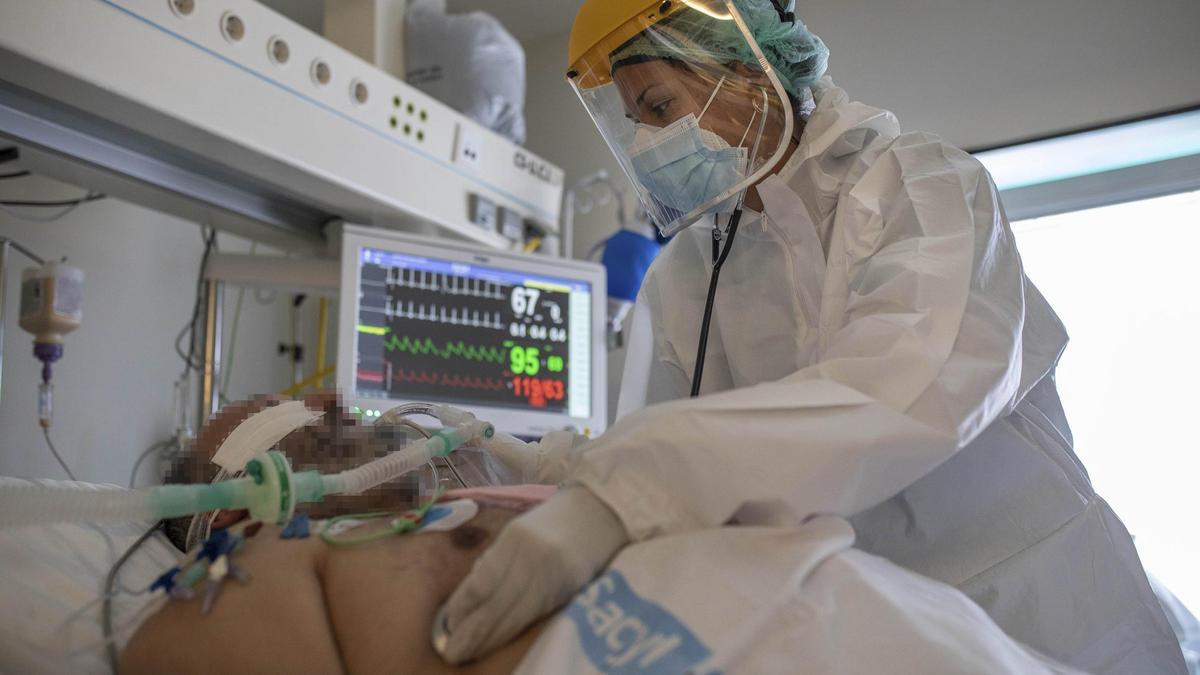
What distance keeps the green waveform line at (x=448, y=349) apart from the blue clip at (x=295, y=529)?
62.1 inches

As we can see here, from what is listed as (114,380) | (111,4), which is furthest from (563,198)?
(111,4)

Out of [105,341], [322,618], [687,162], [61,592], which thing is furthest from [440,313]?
[322,618]

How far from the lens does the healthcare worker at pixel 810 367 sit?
862 mm

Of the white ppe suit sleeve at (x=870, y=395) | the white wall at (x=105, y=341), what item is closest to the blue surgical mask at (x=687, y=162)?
the white ppe suit sleeve at (x=870, y=395)

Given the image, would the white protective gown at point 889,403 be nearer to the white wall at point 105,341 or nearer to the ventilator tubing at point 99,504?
the ventilator tubing at point 99,504

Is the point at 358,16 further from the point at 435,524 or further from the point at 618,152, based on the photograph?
the point at 435,524

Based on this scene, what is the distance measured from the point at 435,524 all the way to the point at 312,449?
1.42ft

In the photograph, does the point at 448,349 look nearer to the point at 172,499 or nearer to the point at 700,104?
the point at 700,104

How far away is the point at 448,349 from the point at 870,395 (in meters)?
1.74

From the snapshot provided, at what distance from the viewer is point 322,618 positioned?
86 cm

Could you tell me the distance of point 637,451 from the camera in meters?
0.86

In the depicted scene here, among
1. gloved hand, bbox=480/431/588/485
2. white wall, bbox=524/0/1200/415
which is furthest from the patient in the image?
white wall, bbox=524/0/1200/415

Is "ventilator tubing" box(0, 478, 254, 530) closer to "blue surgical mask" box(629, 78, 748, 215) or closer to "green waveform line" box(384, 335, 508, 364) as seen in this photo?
"blue surgical mask" box(629, 78, 748, 215)

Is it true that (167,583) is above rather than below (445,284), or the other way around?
below
